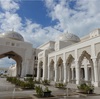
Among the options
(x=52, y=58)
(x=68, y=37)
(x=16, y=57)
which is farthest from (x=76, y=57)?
(x=16, y=57)

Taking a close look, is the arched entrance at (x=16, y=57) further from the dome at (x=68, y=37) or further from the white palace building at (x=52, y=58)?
the dome at (x=68, y=37)

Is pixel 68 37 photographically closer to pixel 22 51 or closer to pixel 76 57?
pixel 22 51

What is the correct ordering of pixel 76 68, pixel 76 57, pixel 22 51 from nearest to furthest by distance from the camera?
pixel 76 68, pixel 76 57, pixel 22 51

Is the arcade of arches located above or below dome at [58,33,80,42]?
below

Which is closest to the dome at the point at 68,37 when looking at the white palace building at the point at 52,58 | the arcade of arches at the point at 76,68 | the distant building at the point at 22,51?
the white palace building at the point at 52,58

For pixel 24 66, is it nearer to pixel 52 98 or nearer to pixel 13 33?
pixel 13 33

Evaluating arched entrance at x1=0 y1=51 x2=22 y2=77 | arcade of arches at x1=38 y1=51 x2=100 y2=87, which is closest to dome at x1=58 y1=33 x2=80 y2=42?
arcade of arches at x1=38 y1=51 x2=100 y2=87

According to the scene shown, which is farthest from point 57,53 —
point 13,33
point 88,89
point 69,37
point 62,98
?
point 13,33

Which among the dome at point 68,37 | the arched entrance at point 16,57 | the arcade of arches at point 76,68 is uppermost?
the dome at point 68,37

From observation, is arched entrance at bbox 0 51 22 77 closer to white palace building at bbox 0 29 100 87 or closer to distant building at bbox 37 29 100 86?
white palace building at bbox 0 29 100 87

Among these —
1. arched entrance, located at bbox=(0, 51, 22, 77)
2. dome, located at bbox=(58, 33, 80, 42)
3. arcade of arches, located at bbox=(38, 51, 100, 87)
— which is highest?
dome, located at bbox=(58, 33, 80, 42)

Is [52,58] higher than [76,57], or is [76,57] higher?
[52,58]

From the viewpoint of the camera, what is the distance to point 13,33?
39.9 metres

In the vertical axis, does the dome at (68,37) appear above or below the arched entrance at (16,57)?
above
